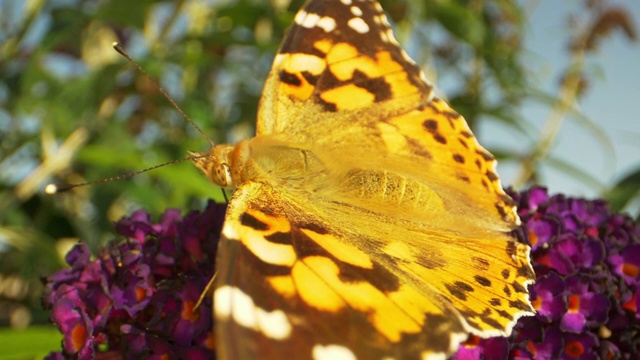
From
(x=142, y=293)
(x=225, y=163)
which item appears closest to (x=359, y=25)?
(x=225, y=163)

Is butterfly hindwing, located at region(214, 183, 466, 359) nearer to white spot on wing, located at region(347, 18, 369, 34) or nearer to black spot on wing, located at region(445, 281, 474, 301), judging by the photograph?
black spot on wing, located at region(445, 281, 474, 301)

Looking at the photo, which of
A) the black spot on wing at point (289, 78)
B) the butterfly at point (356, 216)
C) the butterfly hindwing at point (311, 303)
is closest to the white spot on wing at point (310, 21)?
the butterfly at point (356, 216)

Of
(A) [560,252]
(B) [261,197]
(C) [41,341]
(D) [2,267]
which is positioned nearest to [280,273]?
(B) [261,197]

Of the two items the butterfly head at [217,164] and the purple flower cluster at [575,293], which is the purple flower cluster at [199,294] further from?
the butterfly head at [217,164]

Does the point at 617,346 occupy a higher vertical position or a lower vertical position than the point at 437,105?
lower

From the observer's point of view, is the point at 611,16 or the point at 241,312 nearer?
the point at 241,312

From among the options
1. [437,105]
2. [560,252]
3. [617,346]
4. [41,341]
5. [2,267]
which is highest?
[437,105]

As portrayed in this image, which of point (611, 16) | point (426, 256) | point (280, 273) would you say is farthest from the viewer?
point (611, 16)

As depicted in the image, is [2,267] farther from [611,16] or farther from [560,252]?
[611,16]
